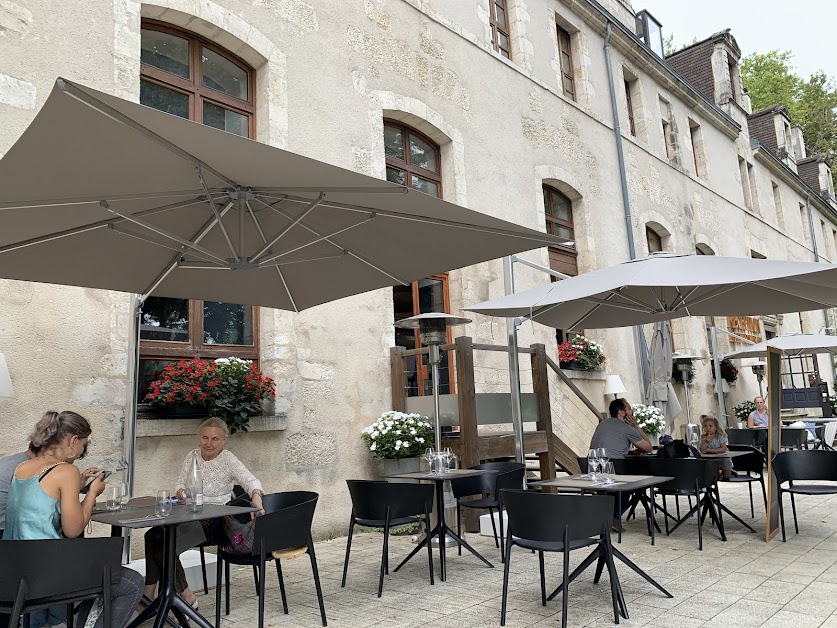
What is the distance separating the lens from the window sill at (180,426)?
5215mm

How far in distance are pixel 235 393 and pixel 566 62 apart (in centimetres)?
858

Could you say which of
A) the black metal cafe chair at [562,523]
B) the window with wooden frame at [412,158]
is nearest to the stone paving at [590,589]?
the black metal cafe chair at [562,523]

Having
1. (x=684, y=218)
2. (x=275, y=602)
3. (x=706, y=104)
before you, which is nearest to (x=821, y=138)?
(x=706, y=104)

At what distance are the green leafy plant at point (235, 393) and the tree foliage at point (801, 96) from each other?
1076 inches

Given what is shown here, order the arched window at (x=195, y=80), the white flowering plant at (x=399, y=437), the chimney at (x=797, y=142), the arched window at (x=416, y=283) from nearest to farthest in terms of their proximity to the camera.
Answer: the arched window at (x=195, y=80) → the white flowering plant at (x=399, y=437) → the arched window at (x=416, y=283) → the chimney at (x=797, y=142)

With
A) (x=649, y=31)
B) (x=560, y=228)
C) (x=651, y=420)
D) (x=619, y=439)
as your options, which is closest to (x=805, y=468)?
(x=619, y=439)

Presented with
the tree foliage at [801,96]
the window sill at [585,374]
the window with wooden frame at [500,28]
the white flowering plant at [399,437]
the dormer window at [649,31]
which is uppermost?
the tree foliage at [801,96]

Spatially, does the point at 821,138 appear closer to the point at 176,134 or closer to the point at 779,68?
the point at 779,68

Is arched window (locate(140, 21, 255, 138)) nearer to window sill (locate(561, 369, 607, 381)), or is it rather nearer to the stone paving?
the stone paving

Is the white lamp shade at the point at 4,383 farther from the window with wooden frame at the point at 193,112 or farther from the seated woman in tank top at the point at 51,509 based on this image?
the window with wooden frame at the point at 193,112

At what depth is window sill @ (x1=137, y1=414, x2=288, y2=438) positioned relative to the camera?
5.21 m

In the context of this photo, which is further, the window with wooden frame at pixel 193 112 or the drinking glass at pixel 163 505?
the window with wooden frame at pixel 193 112

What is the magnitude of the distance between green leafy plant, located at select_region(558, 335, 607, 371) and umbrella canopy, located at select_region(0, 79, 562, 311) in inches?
219

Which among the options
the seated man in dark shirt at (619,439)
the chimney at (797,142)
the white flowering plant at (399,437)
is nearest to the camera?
the seated man in dark shirt at (619,439)
